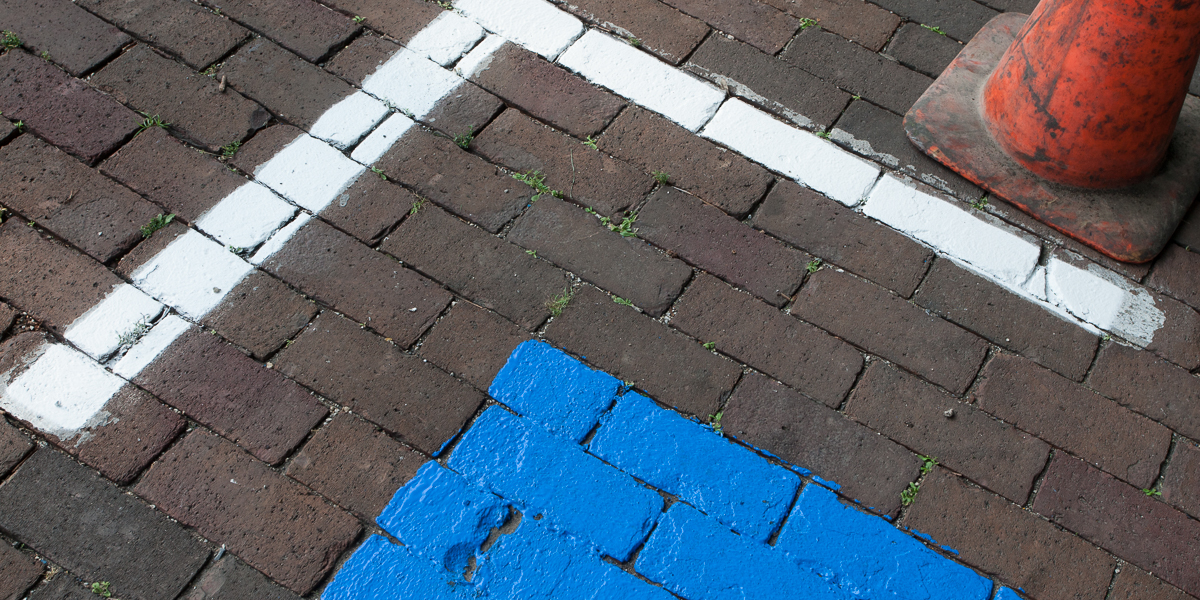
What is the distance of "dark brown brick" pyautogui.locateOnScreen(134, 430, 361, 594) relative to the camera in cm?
227

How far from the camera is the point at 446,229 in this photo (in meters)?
2.90

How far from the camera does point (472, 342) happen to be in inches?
105

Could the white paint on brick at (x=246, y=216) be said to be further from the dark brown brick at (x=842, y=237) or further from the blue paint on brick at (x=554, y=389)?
the dark brown brick at (x=842, y=237)

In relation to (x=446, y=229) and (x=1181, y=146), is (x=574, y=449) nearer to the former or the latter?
(x=446, y=229)

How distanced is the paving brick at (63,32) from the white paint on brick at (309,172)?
95 cm

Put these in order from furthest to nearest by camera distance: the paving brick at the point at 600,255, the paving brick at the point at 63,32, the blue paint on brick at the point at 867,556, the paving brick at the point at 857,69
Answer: the paving brick at the point at 857,69, the paving brick at the point at 63,32, the paving brick at the point at 600,255, the blue paint on brick at the point at 867,556

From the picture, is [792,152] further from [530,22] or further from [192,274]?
[192,274]

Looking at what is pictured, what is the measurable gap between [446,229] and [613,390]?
87 cm

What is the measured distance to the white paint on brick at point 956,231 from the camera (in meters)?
2.95

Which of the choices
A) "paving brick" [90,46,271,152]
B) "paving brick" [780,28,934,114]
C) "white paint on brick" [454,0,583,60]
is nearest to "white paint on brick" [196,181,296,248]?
"paving brick" [90,46,271,152]

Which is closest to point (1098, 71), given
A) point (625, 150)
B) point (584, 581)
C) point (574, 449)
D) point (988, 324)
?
point (988, 324)

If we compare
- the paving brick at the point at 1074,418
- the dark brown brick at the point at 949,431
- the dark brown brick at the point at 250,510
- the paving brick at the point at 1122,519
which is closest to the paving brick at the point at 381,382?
the dark brown brick at the point at 250,510

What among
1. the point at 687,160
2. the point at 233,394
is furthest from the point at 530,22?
the point at 233,394

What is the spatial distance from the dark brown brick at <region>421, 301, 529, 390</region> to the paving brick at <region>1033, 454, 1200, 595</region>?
177 cm
